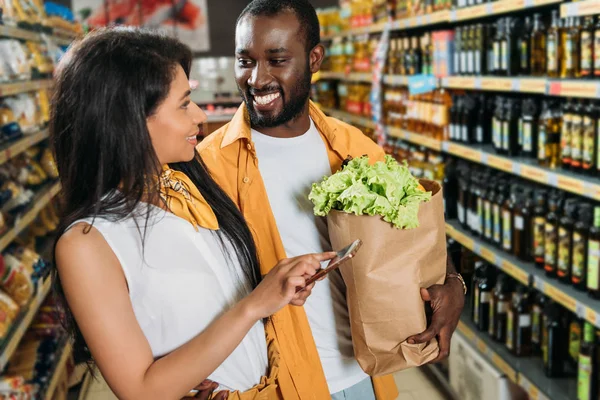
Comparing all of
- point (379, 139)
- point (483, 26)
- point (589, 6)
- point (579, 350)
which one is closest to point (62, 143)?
point (589, 6)

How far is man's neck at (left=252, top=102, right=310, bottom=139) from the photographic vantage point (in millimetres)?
1880

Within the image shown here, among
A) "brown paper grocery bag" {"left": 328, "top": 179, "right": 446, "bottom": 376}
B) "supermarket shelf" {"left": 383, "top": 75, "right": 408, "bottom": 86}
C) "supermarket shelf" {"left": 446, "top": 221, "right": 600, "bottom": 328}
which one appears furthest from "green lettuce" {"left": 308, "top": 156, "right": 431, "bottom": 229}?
"supermarket shelf" {"left": 383, "top": 75, "right": 408, "bottom": 86}

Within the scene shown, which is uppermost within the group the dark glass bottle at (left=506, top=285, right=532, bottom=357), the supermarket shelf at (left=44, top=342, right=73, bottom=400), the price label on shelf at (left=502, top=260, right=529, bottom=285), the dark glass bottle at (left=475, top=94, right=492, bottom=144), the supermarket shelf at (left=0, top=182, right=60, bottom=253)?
the dark glass bottle at (left=475, top=94, right=492, bottom=144)

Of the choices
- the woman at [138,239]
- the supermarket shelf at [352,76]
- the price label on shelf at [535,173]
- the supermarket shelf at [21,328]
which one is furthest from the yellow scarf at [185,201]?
the supermarket shelf at [352,76]

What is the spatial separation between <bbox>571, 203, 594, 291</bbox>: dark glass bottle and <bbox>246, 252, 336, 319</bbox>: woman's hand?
1803 millimetres

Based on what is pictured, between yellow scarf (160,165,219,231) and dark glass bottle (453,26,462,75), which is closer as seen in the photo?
yellow scarf (160,165,219,231)

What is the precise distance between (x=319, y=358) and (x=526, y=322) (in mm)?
1803

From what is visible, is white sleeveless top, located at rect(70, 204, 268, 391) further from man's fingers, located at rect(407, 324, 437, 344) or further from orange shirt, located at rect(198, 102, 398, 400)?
man's fingers, located at rect(407, 324, 437, 344)

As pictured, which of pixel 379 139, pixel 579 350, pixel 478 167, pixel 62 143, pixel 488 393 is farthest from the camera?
pixel 379 139

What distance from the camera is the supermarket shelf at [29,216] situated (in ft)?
8.67

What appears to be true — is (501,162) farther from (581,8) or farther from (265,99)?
(265,99)

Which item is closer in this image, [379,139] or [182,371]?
[182,371]

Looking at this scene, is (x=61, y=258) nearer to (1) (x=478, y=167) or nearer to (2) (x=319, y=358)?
(2) (x=319, y=358)

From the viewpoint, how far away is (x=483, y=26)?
3570 mm
